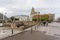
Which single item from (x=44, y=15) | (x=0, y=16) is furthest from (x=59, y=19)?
(x=0, y=16)

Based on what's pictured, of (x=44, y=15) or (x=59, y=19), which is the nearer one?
(x=44, y=15)

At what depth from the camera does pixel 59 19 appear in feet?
607

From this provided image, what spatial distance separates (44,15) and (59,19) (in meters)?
59.6

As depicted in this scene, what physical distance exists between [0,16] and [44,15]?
3853 centimetres

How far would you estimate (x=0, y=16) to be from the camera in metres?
129

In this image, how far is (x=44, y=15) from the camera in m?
131

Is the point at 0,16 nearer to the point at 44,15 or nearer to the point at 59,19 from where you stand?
the point at 44,15

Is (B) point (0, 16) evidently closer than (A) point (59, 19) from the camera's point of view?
Yes

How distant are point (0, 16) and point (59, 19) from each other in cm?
8407
